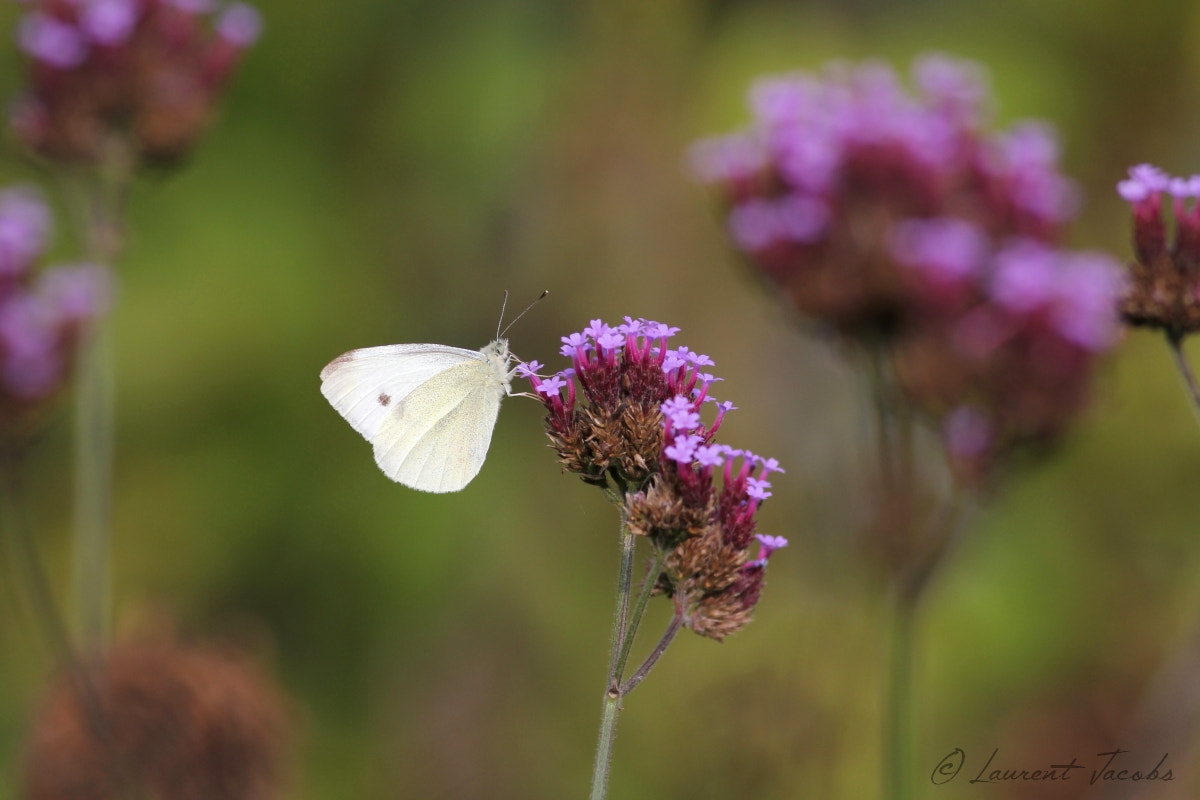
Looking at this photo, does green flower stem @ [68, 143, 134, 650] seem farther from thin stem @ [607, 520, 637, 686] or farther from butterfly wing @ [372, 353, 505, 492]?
thin stem @ [607, 520, 637, 686]

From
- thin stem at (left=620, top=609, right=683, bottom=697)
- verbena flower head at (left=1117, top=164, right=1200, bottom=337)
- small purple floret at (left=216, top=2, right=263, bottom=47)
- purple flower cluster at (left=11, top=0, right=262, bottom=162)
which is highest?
small purple floret at (left=216, top=2, right=263, bottom=47)

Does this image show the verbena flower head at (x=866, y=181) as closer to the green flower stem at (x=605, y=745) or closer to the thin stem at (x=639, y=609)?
the thin stem at (x=639, y=609)

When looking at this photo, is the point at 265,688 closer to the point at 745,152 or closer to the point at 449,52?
the point at 745,152

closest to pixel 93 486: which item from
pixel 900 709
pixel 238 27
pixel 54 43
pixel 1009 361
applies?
pixel 54 43

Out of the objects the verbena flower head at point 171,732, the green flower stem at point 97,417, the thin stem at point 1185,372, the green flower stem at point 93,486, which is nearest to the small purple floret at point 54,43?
the green flower stem at point 97,417

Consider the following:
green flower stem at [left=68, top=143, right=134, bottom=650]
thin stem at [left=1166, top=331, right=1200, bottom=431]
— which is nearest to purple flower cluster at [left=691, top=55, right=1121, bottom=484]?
thin stem at [left=1166, top=331, right=1200, bottom=431]
